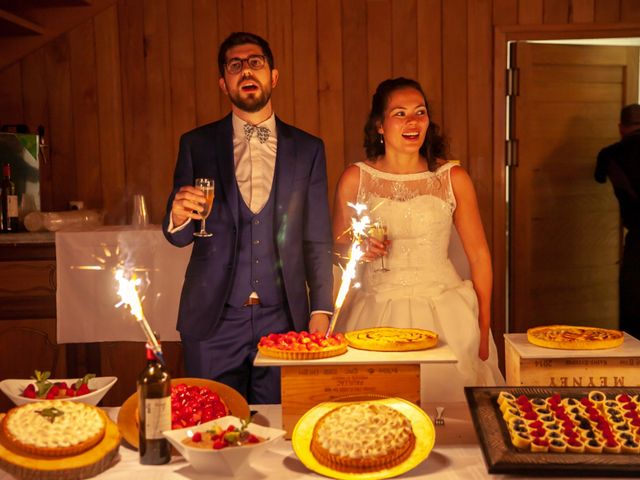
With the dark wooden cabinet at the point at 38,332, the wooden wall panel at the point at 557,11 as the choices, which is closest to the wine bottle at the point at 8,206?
the dark wooden cabinet at the point at 38,332

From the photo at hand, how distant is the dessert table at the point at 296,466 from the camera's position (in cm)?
162

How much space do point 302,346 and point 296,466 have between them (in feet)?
1.01

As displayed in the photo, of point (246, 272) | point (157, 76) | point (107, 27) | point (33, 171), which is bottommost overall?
point (246, 272)

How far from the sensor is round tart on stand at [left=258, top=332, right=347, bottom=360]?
6.12 feet

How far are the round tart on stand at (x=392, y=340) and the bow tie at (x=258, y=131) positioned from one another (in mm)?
835

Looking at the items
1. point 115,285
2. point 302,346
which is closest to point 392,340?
point 302,346

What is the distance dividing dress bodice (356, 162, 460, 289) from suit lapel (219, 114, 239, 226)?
0.80 metres

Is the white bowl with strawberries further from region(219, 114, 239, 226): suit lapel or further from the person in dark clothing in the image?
the person in dark clothing

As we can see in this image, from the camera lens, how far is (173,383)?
1.94 metres

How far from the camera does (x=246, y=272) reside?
8.40 feet

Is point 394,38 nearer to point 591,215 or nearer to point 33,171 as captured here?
point 591,215

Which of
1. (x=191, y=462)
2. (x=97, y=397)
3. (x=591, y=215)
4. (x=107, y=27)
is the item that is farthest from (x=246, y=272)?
(x=591, y=215)

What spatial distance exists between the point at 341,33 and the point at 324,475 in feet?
10.5

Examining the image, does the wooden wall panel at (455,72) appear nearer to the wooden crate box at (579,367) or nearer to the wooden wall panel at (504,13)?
the wooden wall panel at (504,13)
